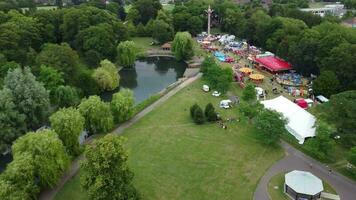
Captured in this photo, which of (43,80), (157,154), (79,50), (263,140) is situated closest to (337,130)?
(263,140)

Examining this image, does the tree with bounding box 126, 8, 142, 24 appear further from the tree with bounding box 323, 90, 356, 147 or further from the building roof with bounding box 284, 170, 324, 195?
the building roof with bounding box 284, 170, 324, 195

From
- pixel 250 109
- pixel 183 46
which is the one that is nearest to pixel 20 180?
pixel 250 109

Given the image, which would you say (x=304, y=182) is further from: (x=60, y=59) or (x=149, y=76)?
(x=149, y=76)

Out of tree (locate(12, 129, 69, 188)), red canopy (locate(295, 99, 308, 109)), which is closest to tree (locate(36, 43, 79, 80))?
tree (locate(12, 129, 69, 188))

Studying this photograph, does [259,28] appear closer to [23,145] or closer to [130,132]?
[130,132]

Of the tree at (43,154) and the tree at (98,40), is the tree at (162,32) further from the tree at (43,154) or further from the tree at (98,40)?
the tree at (43,154)
